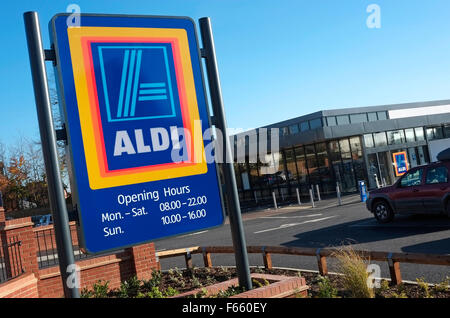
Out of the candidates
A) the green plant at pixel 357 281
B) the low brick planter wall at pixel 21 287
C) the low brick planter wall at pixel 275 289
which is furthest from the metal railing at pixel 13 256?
the green plant at pixel 357 281

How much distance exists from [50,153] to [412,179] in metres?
11.4

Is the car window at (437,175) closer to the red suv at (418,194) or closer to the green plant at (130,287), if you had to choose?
the red suv at (418,194)

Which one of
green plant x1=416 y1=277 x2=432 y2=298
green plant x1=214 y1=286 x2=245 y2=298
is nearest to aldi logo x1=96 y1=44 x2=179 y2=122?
green plant x1=214 y1=286 x2=245 y2=298

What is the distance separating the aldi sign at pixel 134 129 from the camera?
3.92 meters

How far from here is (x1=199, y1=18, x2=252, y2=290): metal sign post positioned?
478cm

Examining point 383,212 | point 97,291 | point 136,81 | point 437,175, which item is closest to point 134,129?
point 136,81

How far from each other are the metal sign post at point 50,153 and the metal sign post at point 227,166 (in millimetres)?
1827

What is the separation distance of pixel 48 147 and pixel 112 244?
42.3 inches

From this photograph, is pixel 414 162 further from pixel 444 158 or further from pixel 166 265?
pixel 166 265

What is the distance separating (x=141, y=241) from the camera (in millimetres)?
4078

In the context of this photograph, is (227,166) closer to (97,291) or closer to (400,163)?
(97,291)

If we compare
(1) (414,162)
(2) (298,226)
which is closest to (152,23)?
(2) (298,226)

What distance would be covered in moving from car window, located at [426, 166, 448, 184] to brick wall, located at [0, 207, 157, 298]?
27.0ft

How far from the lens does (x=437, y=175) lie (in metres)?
11.9
